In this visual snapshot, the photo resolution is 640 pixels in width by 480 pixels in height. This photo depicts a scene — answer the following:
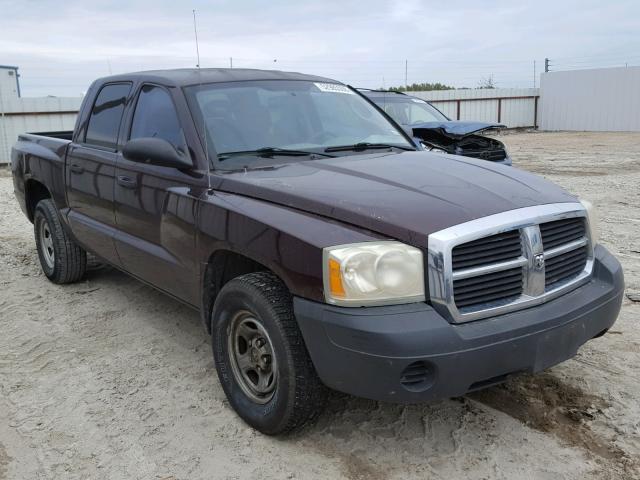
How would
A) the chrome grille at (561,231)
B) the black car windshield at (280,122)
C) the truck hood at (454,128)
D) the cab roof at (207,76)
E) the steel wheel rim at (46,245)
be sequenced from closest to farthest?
the chrome grille at (561,231) → the black car windshield at (280,122) → the cab roof at (207,76) → the steel wheel rim at (46,245) → the truck hood at (454,128)

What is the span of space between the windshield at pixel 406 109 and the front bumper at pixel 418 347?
7541 millimetres

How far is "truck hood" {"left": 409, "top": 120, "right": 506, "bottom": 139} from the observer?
870 cm

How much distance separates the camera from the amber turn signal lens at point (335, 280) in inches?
103

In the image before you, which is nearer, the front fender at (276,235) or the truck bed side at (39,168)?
the front fender at (276,235)

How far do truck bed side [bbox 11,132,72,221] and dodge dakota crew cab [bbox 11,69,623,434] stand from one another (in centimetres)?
100

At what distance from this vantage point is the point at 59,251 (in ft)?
18.3

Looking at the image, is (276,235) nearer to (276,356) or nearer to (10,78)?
(276,356)

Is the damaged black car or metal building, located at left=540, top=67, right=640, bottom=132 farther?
metal building, located at left=540, top=67, right=640, bottom=132

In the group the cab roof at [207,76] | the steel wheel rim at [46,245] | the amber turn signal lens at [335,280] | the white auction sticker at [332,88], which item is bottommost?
the steel wheel rim at [46,245]

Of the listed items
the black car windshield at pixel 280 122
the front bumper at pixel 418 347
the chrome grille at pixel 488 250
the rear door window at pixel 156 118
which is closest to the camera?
the front bumper at pixel 418 347

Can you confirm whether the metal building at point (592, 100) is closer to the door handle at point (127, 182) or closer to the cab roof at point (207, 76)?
the cab roof at point (207, 76)

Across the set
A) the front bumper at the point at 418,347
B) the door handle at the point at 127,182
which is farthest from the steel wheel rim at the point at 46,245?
the front bumper at the point at 418,347

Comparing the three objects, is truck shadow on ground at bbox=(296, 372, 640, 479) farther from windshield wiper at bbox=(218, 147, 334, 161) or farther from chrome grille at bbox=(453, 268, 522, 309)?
windshield wiper at bbox=(218, 147, 334, 161)

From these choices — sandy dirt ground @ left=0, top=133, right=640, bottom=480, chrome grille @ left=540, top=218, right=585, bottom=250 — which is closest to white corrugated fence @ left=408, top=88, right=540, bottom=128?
sandy dirt ground @ left=0, top=133, right=640, bottom=480
